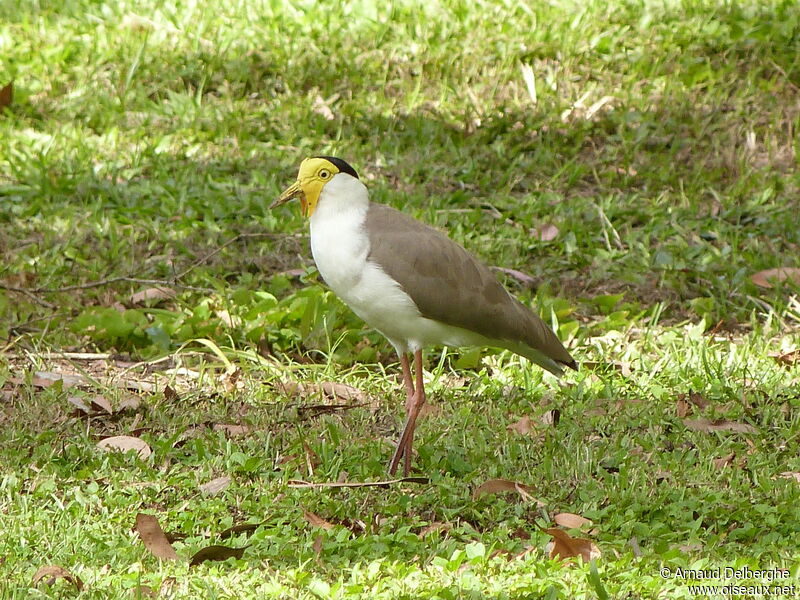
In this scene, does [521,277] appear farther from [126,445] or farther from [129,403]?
[126,445]

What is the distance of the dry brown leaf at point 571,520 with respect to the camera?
425 centimetres

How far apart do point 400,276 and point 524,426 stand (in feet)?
3.05

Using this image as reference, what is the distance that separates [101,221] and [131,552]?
12.2 feet

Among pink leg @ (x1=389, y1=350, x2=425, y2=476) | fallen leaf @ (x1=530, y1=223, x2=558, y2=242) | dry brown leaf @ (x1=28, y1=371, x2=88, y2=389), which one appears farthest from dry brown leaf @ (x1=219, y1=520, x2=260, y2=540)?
fallen leaf @ (x1=530, y1=223, x2=558, y2=242)

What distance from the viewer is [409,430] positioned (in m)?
4.85

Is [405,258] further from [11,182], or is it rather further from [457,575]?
[11,182]

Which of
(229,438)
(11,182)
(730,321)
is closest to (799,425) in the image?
(730,321)

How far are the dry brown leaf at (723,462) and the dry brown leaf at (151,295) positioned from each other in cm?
312

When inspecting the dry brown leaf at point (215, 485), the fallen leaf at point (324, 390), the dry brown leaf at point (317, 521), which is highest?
the dry brown leaf at point (317, 521)

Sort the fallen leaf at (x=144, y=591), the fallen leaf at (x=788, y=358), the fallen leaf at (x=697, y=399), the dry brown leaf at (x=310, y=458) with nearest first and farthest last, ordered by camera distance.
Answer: the fallen leaf at (x=144, y=591)
the dry brown leaf at (x=310, y=458)
the fallen leaf at (x=697, y=399)
the fallen leaf at (x=788, y=358)

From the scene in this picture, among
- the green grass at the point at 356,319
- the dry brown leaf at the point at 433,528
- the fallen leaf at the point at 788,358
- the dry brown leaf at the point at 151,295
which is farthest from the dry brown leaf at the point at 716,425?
the dry brown leaf at the point at 151,295

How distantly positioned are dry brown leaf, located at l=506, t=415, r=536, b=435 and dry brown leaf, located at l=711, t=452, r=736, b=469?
31.1 inches

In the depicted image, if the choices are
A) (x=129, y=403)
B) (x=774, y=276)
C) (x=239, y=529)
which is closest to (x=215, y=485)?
(x=239, y=529)

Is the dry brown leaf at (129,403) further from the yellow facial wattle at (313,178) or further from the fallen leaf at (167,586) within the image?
the fallen leaf at (167,586)
